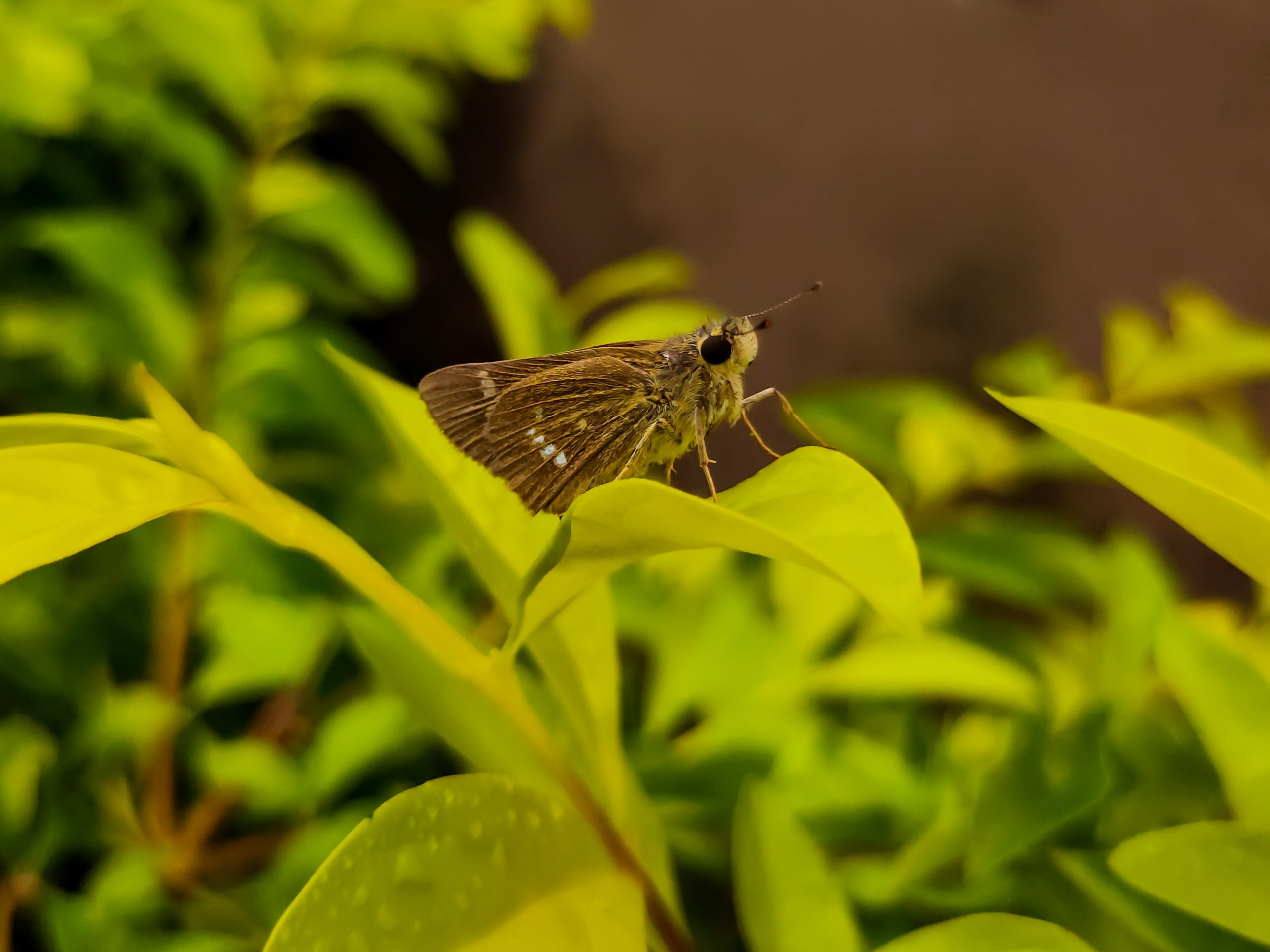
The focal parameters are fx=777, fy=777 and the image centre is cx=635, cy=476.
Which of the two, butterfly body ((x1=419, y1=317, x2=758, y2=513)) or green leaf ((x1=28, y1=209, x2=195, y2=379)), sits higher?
green leaf ((x1=28, y1=209, x2=195, y2=379))

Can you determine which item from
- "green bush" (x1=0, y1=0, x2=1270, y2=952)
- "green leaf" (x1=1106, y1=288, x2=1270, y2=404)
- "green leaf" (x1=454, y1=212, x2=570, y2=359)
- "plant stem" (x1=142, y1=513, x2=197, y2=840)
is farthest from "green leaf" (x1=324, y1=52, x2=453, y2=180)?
"green leaf" (x1=1106, y1=288, x2=1270, y2=404)

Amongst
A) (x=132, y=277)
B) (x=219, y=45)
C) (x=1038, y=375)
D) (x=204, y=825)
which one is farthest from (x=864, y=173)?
(x=204, y=825)

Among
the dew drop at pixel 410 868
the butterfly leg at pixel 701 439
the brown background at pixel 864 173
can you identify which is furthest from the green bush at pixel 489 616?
the brown background at pixel 864 173

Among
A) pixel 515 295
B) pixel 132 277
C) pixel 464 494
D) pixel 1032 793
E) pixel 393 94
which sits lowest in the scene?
pixel 1032 793

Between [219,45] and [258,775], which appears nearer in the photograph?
[258,775]

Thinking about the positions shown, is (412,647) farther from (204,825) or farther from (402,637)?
(204,825)

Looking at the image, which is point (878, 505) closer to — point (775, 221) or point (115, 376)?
point (115, 376)

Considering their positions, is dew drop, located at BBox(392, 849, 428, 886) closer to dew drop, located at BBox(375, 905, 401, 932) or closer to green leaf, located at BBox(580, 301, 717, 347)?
dew drop, located at BBox(375, 905, 401, 932)
